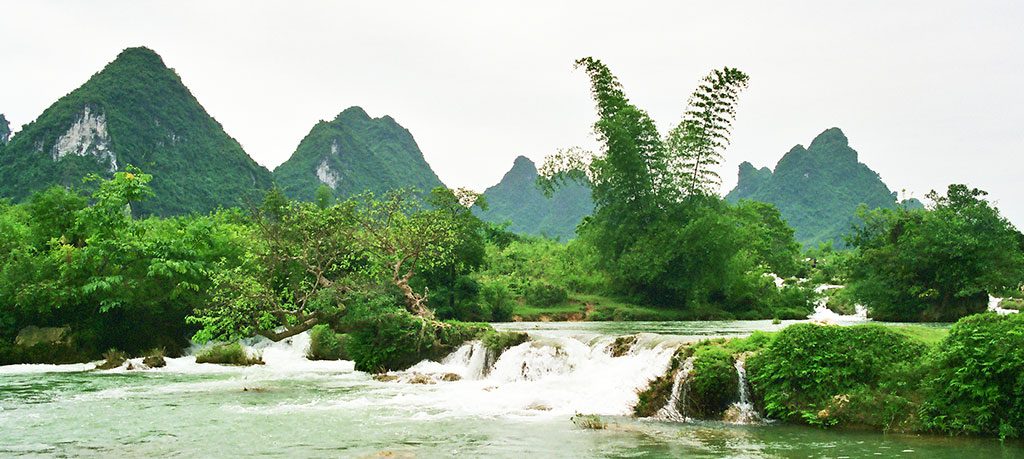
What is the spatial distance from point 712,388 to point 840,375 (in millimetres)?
2198

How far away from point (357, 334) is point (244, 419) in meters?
9.30

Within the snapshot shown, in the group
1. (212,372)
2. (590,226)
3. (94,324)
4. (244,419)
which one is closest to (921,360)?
(244,419)

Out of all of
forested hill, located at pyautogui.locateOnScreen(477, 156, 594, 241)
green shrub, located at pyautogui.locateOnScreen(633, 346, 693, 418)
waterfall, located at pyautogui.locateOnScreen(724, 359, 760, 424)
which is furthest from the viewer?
forested hill, located at pyautogui.locateOnScreen(477, 156, 594, 241)

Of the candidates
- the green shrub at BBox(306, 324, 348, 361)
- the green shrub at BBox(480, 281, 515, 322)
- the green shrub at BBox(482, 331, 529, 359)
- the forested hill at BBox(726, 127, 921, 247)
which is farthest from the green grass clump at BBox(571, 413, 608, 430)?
the forested hill at BBox(726, 127, 921, 247)

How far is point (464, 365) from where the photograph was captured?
21312 millimetres

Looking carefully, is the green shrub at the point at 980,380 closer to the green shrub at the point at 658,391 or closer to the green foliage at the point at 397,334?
the green shrub at the point at 658,391

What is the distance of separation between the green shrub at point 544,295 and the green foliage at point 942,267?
54.7 feet

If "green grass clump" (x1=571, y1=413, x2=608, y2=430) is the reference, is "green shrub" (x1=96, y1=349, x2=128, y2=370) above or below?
above

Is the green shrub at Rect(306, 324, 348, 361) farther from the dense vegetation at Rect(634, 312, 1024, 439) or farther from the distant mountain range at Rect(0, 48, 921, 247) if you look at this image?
the distant mountain range at Rect(0, 48, 921, 247)

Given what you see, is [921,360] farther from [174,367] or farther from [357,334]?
[174,367]

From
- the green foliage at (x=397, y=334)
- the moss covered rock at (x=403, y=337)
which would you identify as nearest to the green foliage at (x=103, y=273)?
the green foliage at (x=397, y=334)

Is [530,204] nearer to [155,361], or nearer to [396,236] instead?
[396,236]

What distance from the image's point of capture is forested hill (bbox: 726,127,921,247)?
143 m

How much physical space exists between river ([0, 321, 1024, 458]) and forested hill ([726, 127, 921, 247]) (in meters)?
127
